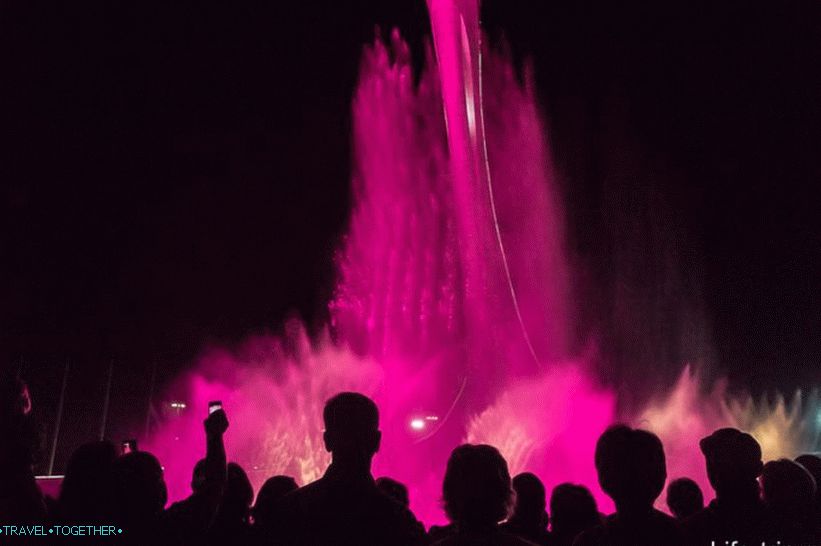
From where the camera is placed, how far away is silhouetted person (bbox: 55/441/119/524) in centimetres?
358

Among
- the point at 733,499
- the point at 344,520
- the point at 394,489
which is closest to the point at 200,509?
the point at 344,520

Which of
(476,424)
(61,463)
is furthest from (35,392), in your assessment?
(476,424)

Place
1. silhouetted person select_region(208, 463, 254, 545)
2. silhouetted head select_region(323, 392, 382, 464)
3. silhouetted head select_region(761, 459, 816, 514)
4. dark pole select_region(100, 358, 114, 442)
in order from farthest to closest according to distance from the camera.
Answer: dark pole select_region(100, 358, 114, 442), silhouetted person select_region(208, 463, 254, 545), silhouetted head select_region(761, 459, 816, 514), silhouetted head select_region(323, 392, 382, 464)

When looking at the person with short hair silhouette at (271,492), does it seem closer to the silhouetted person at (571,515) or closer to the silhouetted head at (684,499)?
the silhouetted person at (571,515)

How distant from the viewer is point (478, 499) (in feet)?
10.4

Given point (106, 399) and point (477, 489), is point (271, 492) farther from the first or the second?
point (106, 399)

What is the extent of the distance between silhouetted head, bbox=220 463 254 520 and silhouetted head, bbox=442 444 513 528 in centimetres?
233

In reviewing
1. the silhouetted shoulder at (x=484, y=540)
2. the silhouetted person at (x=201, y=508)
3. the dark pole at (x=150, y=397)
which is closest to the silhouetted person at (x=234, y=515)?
the silhouetted person at (x=201, y=508)

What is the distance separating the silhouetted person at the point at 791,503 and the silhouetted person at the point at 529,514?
1.59 m

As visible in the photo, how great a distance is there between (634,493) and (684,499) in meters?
2.95

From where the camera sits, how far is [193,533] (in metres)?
3.68

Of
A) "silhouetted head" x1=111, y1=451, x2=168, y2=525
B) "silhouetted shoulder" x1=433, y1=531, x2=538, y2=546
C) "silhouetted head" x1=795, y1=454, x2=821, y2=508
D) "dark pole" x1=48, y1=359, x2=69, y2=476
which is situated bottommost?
"silhouetted shoulder" x1=433, y1=531, x2=538, y2=546

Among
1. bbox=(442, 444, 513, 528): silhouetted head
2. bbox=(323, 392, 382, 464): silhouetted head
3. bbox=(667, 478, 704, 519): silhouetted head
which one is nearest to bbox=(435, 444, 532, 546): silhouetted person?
bbox=(442, 444, 513, 528): silhouetted head

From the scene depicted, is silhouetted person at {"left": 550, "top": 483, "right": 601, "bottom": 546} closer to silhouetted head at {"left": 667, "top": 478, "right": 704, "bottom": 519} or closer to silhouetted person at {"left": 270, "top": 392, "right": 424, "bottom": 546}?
silhouetted head at {"left": 667, "top": 478, "right": 704, "bottom": 519}
